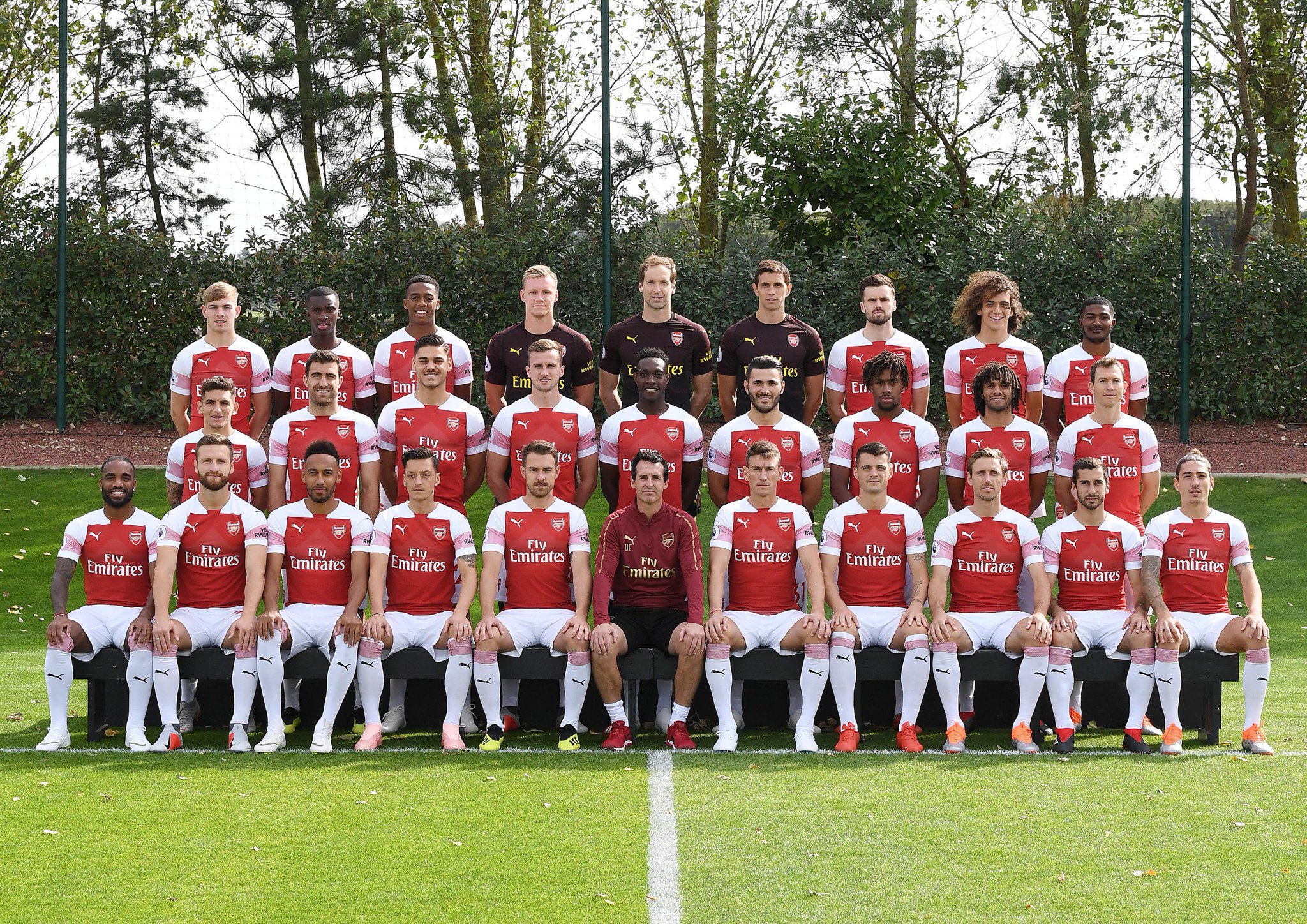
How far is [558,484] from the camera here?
7.71 meters

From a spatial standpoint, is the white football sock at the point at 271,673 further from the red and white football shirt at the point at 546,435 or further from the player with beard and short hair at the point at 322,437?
the red and white football shirt at the point at 546,435

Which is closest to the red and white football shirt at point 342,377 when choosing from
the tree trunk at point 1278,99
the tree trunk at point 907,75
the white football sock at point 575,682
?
the white football sock at point 575,682

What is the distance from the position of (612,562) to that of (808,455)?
4.41 ft

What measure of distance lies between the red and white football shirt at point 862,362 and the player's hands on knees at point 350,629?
10.6 ft

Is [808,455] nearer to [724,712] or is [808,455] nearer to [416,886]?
[724,712]

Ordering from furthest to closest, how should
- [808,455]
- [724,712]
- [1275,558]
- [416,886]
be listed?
[1275,558] → [808,455] → [724,712] → [416,886]

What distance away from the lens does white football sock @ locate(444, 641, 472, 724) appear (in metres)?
6.72

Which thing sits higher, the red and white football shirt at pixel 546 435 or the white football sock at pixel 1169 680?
the red and white football shirt at pixel 546 435

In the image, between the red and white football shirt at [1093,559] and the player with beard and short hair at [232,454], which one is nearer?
the red and white football shirt at [1093,559]

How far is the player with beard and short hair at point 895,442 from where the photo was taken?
24.4 ft

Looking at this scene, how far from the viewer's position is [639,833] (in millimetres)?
5121

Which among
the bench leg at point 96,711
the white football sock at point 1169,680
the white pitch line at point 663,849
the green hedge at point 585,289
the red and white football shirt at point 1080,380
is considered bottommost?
the white pitch line at point 663,849

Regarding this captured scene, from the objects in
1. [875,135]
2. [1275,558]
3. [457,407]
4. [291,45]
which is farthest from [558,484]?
[291,45]

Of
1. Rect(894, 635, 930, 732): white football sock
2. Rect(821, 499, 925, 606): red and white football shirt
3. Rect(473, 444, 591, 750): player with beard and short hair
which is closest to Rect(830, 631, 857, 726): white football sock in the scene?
Rect(894, 635, 930, 732): white football sock
